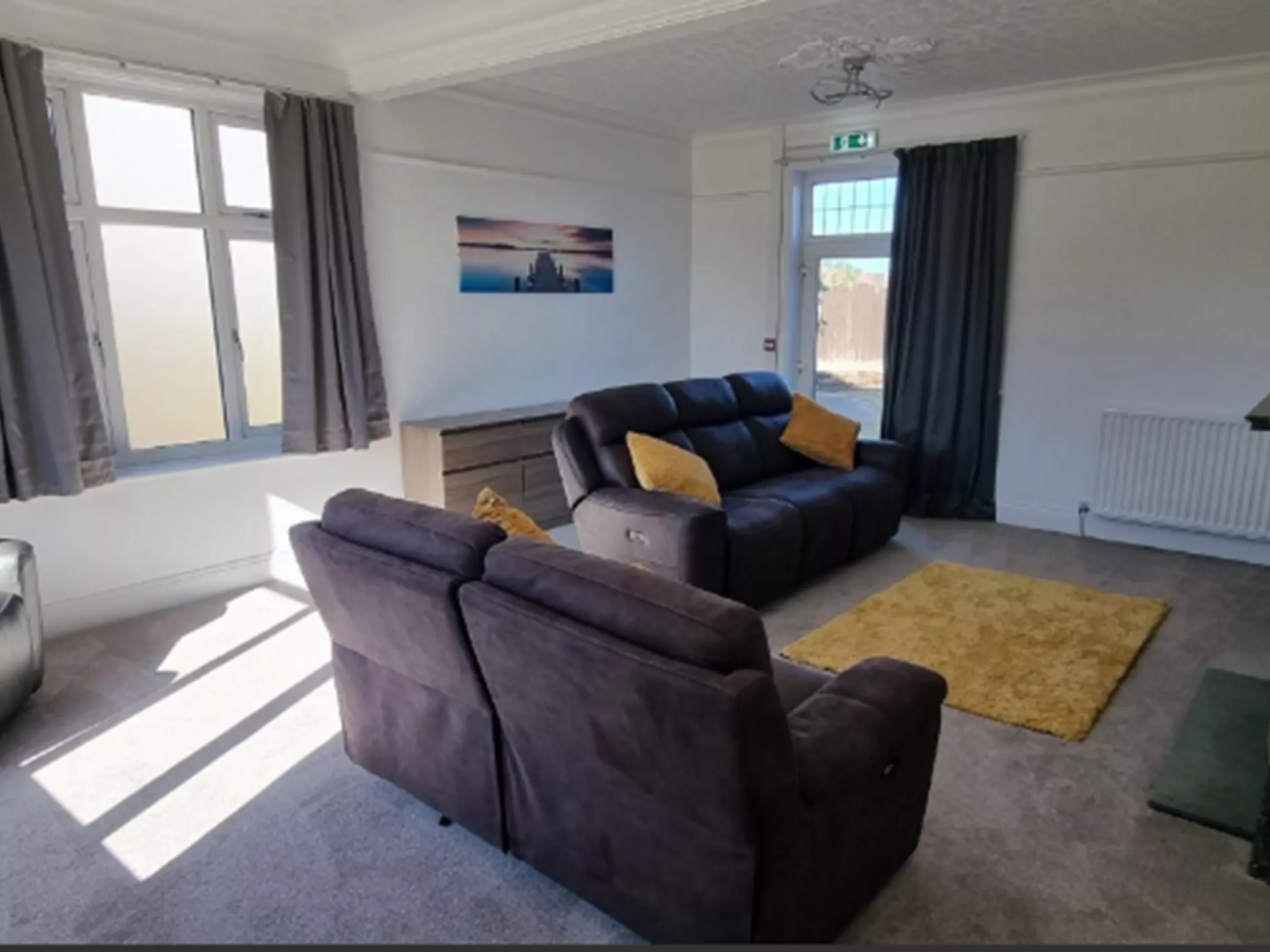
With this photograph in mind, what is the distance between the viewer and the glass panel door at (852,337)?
5.84 m

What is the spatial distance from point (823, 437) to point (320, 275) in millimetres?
2829

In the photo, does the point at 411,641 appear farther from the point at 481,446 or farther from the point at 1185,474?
the point at 1185,474

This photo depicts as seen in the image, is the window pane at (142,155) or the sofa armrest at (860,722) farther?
the window pane at (142,155)

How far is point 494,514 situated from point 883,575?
8.44ft

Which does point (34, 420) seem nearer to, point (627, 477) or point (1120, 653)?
point (627, 477)

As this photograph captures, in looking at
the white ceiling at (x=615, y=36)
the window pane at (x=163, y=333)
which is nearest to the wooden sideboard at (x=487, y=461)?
the window pane at (x=163, y=333)

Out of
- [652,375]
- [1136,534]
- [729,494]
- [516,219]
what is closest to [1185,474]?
[1136,534]

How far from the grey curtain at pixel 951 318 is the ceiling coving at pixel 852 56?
0.76 metres

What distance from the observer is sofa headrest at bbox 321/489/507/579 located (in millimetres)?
1913

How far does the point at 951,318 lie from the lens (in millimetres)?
5254

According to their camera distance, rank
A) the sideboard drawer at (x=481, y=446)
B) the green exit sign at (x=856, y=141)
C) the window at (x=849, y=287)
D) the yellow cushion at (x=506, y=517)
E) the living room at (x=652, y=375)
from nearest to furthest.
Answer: the living room at (x=652, y=375), the yellow cushion at (x=506, y=517), the sideboard drawer at (x=481, y=446), the green exit sign at (x=856, y=141), the window at (x=849, y=287)

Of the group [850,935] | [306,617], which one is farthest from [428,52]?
[850,935]

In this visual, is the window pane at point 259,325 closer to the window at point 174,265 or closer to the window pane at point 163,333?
the window at point 174,265

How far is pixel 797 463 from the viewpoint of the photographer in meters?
4.86
